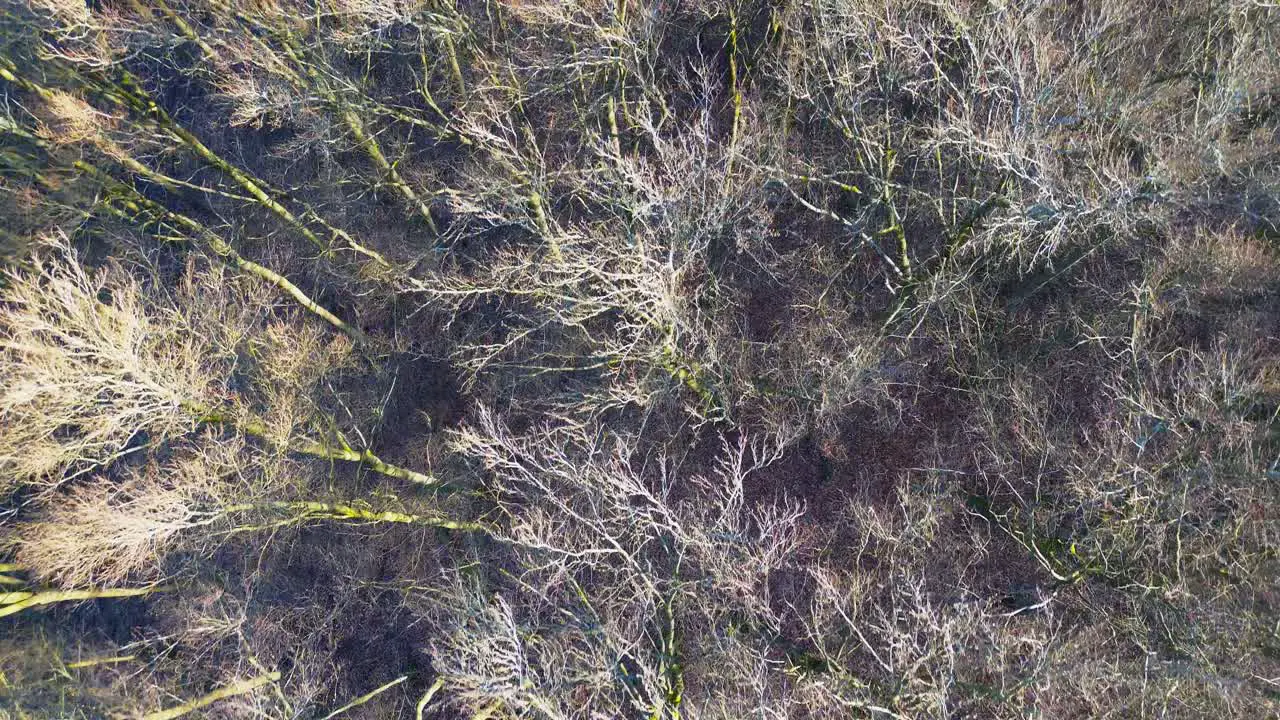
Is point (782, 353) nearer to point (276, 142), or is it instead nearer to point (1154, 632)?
point (1154, 632)

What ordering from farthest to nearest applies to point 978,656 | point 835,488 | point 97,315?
point 835,488
point 978,656
point 97,315

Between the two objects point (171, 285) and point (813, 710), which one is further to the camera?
point (171, 285)

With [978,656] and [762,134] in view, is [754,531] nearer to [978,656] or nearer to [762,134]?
[978,656]

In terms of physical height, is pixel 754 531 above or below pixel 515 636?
below

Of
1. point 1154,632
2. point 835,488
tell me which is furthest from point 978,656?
point 835,488

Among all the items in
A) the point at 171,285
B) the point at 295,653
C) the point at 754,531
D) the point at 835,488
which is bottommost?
the point at 295,653

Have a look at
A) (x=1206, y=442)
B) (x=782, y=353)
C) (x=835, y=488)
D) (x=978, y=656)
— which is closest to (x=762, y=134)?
(x=782, y=353)

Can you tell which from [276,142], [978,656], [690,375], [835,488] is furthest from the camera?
[276,142]
